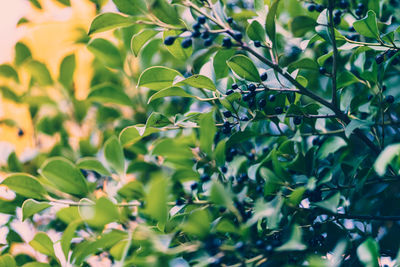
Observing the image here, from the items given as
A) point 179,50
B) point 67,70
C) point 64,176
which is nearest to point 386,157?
point 179,50

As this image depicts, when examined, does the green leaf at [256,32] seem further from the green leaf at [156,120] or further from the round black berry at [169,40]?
the green leaf at [156,120]

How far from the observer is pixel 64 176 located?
3.76 ft

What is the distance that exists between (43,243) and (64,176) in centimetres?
21

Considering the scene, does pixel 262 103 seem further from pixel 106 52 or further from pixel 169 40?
pixel 106 52

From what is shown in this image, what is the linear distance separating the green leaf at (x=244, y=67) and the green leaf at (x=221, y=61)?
0.19 m

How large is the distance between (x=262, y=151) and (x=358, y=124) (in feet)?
1.32

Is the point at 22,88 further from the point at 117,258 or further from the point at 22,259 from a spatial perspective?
the point at 117,258

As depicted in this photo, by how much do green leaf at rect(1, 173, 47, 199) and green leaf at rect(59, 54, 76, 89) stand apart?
3.50ft

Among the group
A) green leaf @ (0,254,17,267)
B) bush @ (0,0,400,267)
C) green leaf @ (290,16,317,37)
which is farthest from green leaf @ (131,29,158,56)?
green leaf @ (0,254,17,267)

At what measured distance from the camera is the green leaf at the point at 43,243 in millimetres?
1175

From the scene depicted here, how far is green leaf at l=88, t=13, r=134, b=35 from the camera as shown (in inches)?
42.8

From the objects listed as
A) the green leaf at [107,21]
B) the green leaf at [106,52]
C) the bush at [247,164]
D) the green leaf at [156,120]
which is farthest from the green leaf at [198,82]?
the green leaf at [106,52]

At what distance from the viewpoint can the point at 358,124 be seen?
1.04 m

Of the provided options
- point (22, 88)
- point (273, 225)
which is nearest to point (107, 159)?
point (273, 225)
